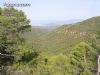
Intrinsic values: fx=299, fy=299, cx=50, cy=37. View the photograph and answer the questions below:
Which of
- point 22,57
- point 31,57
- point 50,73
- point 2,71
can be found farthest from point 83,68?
point 2,71

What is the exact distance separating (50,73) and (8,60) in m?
7.61

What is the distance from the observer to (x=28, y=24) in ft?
95.3

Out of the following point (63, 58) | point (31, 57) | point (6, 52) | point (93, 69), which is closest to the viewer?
point (6, 52)

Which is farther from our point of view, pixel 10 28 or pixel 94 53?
pixel 94 53

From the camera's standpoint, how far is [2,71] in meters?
22.8

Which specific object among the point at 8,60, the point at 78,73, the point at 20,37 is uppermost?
the point at 20,37

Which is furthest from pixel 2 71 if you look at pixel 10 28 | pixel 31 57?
pixel 31 57

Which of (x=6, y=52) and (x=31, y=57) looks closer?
(x=6, y=52)

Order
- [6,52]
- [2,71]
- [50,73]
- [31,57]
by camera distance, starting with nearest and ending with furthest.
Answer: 1. [2,71]
2. [6,52]
3. [31,57]
4. [50,73]

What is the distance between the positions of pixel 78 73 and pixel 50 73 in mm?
6451

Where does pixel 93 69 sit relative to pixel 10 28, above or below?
below

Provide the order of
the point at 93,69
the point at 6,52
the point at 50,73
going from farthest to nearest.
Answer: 1. the point at 93,69
2. the point at 50,73
3. the point at 6,52

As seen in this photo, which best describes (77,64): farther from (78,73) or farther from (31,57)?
(31,57)

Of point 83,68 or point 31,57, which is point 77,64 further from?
point 31,57
